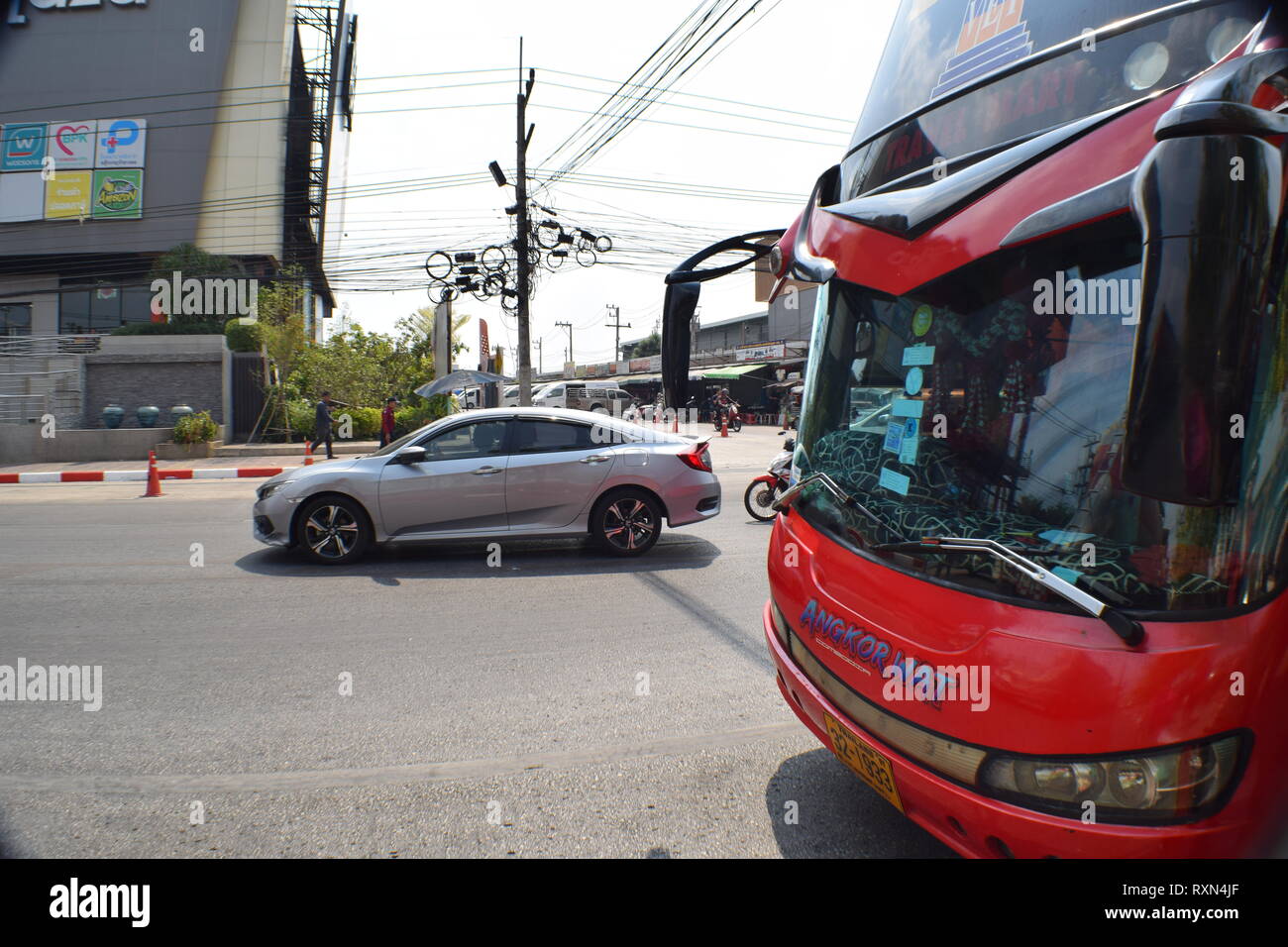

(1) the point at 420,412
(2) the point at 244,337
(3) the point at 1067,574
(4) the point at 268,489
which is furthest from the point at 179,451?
(3) the point at 1067,574

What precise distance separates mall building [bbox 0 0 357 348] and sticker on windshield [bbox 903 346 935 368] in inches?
1544

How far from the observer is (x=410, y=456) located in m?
7.16

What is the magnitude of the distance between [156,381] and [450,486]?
744 inches

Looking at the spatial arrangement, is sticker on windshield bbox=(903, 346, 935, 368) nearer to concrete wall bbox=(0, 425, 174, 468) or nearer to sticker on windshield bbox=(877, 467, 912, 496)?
sticker on windshield bbox=(877, 467, 912, 496)

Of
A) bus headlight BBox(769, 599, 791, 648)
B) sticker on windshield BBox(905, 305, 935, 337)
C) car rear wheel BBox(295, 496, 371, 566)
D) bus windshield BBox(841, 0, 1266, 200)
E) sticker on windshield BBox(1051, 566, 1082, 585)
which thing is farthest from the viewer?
car rear wheel BBox(295, 496, 371, 566)

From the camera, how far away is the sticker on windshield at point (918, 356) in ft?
8.37

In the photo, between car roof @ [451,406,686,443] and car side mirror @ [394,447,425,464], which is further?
car roof @ [451,406,686,443]

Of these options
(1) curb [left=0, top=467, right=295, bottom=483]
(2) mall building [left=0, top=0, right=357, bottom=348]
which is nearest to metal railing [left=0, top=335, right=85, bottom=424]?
(1) curb [left=0, top=467, right=295, bottom=483]

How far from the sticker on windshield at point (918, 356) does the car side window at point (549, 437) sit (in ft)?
16.7

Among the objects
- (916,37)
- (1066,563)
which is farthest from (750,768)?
(916,37)

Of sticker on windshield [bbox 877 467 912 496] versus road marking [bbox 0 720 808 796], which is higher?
sticker on windshield [bbox 877 467 912 496]

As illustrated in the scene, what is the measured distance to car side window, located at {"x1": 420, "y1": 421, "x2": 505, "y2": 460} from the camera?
7.30 m

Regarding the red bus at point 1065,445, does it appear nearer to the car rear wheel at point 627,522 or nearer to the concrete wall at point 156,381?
the car rear wheel at point 627,522
